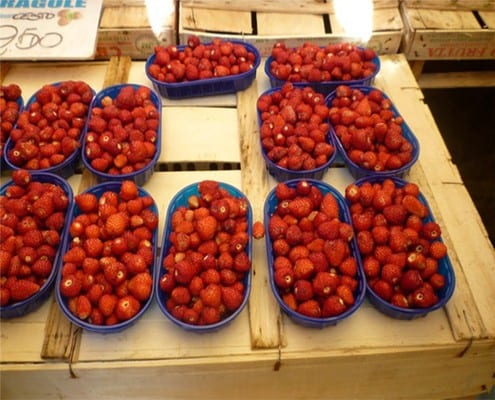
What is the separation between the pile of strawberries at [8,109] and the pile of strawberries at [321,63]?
3.22ft

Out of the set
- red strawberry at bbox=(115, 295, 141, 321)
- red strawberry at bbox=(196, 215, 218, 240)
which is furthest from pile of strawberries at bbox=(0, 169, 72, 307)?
red strawberry at bbox=(196, 215, 218, 240)

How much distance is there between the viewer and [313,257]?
4.07 feet

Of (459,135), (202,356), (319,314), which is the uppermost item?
(319,314)

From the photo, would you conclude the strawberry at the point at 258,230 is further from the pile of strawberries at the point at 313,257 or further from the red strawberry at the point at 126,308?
the red strawberry at the point at 126,308

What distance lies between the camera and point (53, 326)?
1.25 meters

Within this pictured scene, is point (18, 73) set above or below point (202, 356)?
above

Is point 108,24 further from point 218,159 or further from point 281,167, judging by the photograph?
point 281,167

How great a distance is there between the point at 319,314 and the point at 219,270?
286mm

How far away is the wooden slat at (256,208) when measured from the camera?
1242mm

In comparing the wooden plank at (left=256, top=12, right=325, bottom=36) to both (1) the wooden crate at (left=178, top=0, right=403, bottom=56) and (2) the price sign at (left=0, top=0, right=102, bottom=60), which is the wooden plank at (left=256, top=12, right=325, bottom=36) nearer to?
(1) the wooden crate at (left=178, top=0, right=403, bottom=56)

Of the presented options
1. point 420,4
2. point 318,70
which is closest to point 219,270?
point 318,70

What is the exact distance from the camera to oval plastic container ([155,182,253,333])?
3.86ft

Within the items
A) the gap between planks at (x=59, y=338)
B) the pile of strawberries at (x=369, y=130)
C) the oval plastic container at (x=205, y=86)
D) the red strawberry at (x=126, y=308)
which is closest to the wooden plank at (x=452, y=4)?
the pile of strawberries at (x=369, y=130)

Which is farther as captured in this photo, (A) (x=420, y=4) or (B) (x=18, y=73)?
(A) (x=420, y=4)
